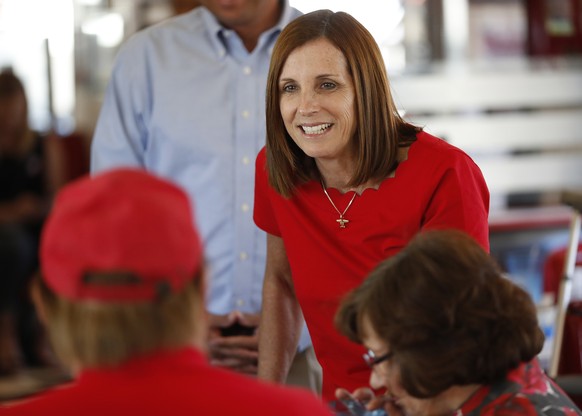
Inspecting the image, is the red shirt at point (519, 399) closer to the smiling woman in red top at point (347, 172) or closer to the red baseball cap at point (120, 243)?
the smiling woman in red top at point (347, 172)

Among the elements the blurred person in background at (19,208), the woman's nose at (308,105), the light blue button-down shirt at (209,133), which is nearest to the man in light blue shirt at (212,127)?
the light blue button-down shirt at (209,133)

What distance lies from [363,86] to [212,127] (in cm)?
73

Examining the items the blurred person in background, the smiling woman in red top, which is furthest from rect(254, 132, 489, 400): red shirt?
the blurred person in background

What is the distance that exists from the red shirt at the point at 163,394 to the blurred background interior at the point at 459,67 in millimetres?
6157

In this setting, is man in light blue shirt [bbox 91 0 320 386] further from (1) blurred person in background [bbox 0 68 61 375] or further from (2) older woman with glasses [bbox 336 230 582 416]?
(1) blurred person in background [bbox 0 68 61 375]

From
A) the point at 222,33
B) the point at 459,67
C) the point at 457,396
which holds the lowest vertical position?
the point at 459,67

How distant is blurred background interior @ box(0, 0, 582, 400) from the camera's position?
7.68 m

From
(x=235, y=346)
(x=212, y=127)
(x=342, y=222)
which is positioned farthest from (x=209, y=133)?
(x=342, y=222)

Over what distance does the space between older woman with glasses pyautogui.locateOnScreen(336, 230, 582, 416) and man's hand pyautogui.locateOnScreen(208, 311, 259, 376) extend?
3.23 feet

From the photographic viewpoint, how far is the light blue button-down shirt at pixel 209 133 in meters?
2.72

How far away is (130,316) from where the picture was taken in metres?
1.12

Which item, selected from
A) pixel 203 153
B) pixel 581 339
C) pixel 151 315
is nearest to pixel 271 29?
pixel 203 153

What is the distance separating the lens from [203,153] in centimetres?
271

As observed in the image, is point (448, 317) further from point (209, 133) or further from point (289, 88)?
point (209, 133)
